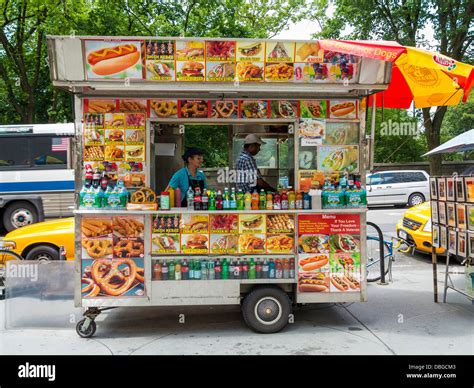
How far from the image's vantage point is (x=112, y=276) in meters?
5.29

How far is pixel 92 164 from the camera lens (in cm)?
534

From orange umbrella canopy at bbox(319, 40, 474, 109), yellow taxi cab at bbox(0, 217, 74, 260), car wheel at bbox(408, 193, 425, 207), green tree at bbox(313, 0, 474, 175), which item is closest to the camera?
orange umbrella canopy at bbox(319, 40, 474, 109)

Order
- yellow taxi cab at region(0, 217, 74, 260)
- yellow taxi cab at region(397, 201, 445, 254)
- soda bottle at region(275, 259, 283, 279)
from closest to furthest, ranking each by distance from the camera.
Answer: soda bottle at region(275, 259, 283, 279)
yellow taxi cab at region(0, 217, 74, 260)
yellow taxi cab at region(397, 201, 445, 254)

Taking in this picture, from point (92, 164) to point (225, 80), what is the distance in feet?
5.76

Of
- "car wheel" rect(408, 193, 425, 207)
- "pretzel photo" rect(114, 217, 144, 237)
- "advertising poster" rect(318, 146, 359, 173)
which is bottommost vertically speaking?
"car wheel" rect(408, 193, 425, 207)

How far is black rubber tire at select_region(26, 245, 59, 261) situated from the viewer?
26.0 ft

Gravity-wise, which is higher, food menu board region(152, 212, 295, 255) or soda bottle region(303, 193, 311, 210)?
soda bottle region(303, 193, 311, 210)

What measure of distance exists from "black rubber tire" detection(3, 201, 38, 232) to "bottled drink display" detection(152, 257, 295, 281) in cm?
903

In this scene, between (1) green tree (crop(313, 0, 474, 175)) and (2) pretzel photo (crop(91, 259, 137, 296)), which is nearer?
(2) pretzel photo (crop(91, 259, 137, 296))

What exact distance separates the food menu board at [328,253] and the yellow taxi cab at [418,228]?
4.06m

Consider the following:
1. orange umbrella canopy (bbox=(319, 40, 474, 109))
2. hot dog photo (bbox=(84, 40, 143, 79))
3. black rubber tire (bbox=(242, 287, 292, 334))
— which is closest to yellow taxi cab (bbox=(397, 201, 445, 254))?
orange umbrella canopy (bbox=(319, 40, 474, 109))

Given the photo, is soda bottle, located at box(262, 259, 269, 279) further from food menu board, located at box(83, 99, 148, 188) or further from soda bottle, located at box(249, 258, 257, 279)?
food menu board, located at box(83, 99, 148, 188)

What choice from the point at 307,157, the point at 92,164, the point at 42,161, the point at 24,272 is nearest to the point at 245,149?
the point at 307,157

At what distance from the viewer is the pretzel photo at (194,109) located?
5.43 meters
